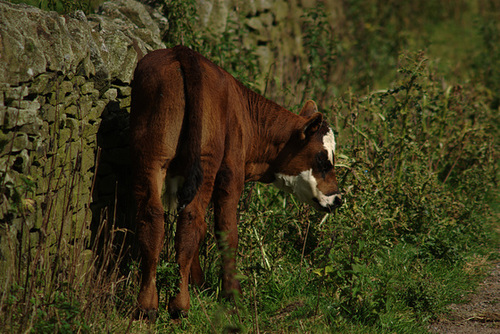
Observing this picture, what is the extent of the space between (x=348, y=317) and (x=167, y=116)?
6.59 ft

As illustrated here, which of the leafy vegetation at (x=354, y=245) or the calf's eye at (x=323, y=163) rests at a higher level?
the calf's eye at (x=323, y=163)

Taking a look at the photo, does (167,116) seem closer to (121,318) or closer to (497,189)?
(121,318)

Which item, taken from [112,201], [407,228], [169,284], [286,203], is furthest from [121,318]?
[407,228]

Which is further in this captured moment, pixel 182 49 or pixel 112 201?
pixel 112 201

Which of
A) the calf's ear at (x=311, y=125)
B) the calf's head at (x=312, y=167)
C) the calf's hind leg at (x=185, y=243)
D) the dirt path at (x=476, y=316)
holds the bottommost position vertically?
the dirt path at (x=476, y=316)

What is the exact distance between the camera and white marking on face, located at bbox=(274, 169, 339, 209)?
17.1ft

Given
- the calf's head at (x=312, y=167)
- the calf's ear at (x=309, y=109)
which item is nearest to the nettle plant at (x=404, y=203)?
the calf's head at (x=312, y=167)

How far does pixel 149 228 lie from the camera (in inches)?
154

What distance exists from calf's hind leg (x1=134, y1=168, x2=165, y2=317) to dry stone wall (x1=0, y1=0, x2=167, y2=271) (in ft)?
1.09

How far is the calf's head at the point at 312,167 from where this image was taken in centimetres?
515

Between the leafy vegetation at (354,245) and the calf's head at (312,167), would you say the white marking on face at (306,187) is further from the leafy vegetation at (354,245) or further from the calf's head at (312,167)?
the leafy vegetation at (354,245)

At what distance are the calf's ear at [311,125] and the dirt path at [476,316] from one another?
1.86 m

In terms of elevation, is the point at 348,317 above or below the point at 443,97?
below

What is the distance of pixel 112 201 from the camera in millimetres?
4820
